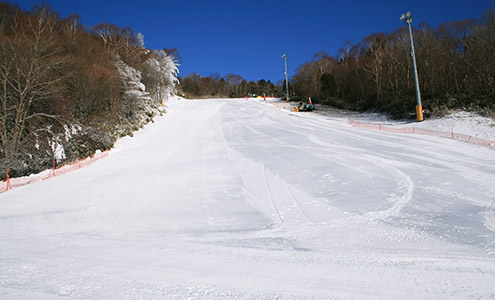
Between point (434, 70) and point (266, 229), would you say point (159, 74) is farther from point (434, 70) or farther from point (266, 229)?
point (266, 229)

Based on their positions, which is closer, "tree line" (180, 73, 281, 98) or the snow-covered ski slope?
the snow-covered ski slope

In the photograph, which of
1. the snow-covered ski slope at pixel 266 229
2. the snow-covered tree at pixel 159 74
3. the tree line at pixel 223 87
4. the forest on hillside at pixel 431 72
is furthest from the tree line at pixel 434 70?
the tree line at pixel 223 87

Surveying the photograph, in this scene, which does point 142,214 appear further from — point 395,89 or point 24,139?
point 395,89

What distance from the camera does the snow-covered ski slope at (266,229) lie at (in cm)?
334

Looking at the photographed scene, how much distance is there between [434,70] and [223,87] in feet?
334

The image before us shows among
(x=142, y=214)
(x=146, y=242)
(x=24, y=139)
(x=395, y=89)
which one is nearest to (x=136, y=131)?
(x=24, y=139)

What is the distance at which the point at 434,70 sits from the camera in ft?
88.9

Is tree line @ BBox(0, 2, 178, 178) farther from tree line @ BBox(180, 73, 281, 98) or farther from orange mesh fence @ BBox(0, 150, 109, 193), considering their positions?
tree line @ BBox(180, 73, 281, 98)

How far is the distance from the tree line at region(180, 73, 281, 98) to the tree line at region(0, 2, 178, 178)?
249 feet

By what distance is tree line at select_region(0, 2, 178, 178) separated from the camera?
49.1 ft

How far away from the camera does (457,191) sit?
23.0 feet

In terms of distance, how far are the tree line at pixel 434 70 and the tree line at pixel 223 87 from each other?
64972 mm

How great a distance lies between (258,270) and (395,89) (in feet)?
122

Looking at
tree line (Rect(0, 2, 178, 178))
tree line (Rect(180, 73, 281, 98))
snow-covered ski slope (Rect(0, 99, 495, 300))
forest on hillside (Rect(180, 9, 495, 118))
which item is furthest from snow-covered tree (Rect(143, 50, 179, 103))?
tree line (Rect(180, 73, 281, 98))
